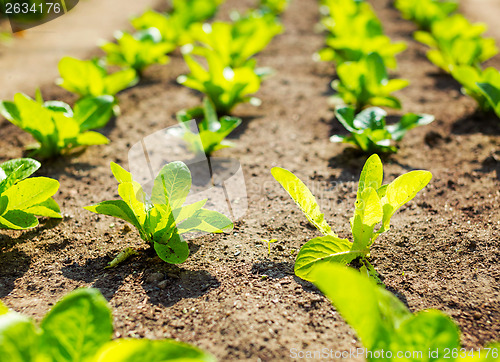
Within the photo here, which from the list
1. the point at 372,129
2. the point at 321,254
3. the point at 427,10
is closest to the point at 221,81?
the point at 372,129

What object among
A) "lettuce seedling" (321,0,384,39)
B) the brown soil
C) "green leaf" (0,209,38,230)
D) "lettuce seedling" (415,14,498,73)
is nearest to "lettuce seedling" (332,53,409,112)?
the brown soil

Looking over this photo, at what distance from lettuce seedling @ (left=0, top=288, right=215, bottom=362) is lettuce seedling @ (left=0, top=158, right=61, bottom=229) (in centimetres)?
73

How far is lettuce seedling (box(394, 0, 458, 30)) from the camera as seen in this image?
4770mm

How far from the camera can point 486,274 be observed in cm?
167

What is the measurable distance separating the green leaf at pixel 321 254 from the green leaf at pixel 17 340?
89 centimetres

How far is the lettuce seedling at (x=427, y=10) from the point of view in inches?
188

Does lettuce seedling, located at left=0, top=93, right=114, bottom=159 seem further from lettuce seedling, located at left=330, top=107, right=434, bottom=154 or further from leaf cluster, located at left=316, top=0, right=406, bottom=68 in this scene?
leaf cluster, located at left=316, top=0, right=406, bottom=68

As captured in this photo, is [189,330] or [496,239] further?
[496,239]

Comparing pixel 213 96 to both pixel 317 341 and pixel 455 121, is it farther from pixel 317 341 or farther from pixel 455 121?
pixel 317 341

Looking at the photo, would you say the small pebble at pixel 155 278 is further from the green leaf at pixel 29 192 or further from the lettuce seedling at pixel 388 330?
the lettuce seedling at pixel 388 330

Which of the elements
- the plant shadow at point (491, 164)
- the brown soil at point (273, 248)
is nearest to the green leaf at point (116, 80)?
the brown soil at point (273, 248)

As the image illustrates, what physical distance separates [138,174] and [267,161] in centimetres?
75

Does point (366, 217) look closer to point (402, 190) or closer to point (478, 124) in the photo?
point (402, 190)

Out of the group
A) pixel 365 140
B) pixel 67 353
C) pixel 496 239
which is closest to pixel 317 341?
pixel 67 353
